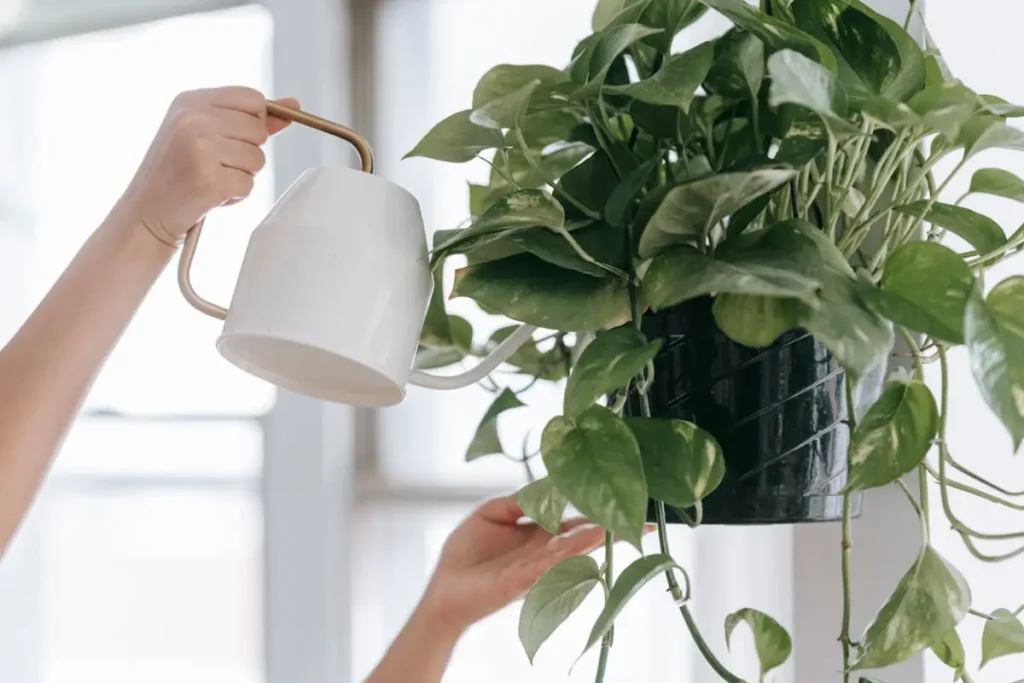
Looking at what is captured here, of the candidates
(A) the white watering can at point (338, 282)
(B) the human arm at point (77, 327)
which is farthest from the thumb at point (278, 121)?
(A) the white watering can at point (338, 282)

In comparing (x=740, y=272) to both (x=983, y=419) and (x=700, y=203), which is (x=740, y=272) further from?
(x=983, y=419)

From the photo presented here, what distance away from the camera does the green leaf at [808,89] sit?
13.2 inches

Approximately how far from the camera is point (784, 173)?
40cm

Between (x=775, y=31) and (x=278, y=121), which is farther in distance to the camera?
(x=278, y=121)

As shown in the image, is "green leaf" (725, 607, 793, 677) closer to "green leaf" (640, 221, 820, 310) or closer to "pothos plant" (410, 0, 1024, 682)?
"pothos plant" (410, 0, 1024, 682)

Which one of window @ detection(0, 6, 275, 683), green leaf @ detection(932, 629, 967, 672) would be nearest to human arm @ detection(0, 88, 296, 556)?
green leaf @ detection(932, 629, 967, 672)

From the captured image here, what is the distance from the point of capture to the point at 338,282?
0.48 m

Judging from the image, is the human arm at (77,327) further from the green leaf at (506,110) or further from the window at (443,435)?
the window at (443,435)

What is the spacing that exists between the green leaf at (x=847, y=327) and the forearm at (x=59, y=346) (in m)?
0.58

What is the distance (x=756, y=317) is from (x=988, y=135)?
5.9 inches

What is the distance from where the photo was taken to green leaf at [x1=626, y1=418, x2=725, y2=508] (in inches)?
17.1

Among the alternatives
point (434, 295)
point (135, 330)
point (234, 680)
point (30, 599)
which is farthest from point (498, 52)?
point (30, 599)

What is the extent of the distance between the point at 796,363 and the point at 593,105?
183 mm

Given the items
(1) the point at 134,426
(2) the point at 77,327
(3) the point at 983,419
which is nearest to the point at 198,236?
(2) the point at 77,327
